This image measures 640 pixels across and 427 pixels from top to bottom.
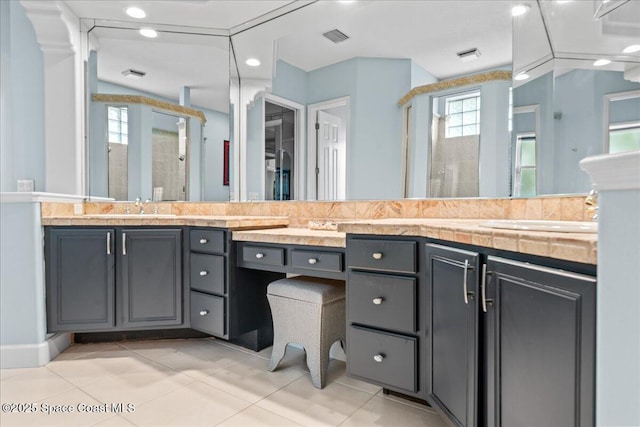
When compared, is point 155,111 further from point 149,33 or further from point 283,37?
point 283,37

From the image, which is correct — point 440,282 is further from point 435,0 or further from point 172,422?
point 435,0

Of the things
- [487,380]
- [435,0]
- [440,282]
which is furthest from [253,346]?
[435,0]

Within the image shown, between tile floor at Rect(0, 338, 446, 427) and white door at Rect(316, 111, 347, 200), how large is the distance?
3.65ft

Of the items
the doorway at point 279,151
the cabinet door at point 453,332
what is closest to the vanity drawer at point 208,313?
the doorway at point 279,151

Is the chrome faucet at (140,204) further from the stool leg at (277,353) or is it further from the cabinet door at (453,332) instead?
the cabinet door at (453,332)

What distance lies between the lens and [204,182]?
300 cm

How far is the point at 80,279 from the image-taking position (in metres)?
2.38

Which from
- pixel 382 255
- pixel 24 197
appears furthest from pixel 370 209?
pixel 24 197

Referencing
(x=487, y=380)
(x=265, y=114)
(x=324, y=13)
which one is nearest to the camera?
(x=487, y=380)

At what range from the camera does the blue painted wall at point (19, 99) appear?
2695mm

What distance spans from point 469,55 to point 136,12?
247cm

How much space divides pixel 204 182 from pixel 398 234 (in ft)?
6.32

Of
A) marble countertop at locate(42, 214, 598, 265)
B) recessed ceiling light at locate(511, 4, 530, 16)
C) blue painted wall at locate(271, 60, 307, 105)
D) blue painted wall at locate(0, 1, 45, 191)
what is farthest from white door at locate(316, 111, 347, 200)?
blue painted wall at locate(0, 1, 45, 191)

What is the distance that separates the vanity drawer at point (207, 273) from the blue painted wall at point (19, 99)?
4.95 ft
